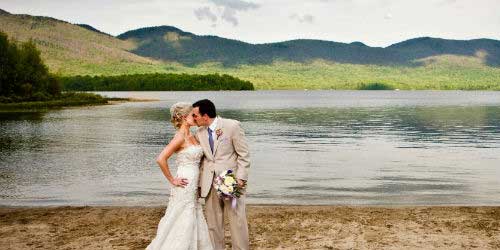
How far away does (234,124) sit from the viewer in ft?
31.2

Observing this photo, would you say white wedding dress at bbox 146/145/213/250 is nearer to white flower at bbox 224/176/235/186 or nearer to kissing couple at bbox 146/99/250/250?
kissing couple at bbox 146/99/250/250

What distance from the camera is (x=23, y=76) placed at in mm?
119375

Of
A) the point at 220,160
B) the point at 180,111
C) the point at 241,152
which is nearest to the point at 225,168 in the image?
the point at 220,160

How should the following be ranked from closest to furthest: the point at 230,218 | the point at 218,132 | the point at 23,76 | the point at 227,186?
the point at 227,186
the point at 218,132
the point at 230,218
the point at 23,76

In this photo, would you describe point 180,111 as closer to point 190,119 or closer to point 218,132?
point 190,119

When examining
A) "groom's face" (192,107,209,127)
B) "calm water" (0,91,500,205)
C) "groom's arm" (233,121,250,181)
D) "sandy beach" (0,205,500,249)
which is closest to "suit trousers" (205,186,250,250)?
"groom's arm" (233,121,250,181)

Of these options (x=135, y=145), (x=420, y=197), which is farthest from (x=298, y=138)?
(x=420, y=197)

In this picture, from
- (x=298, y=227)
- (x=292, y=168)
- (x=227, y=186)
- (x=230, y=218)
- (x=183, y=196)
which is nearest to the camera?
(x=227, y=186)

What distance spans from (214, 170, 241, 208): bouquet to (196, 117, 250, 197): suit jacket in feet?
0.53

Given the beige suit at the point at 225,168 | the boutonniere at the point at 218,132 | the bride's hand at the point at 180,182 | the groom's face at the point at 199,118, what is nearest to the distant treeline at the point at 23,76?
the bride's hand at the point at 180,182

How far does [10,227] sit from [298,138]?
3558cm

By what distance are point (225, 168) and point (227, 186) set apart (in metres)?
0.42

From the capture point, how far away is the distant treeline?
114731 mm

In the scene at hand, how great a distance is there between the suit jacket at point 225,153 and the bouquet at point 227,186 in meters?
0.16
